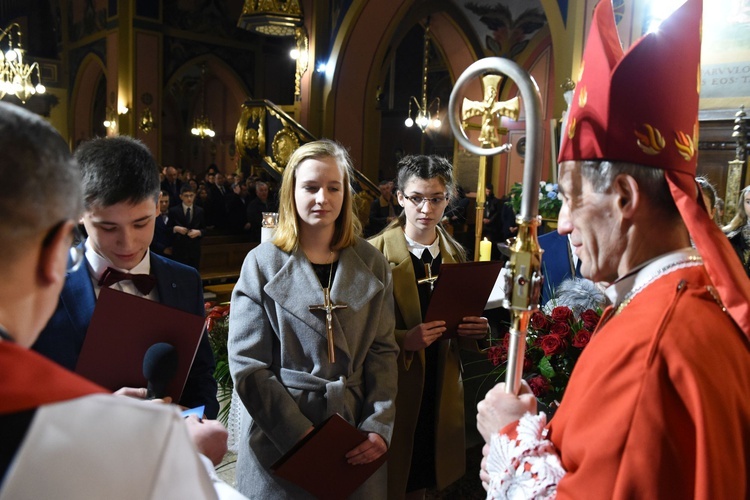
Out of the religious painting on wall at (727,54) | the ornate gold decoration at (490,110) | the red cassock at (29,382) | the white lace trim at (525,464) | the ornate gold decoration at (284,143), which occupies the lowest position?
the white lace trim at (525,464)

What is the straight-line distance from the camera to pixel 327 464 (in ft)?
5.80

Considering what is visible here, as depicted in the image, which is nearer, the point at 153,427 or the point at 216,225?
the point at 153,427

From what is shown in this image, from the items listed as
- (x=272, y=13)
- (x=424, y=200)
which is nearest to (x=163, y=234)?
(x=272, y=13)

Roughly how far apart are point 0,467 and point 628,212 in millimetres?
1013

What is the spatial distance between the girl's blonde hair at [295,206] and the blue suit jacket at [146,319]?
33 cm

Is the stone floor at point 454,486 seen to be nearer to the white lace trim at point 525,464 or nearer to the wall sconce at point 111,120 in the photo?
the white lace trim at point 525,464

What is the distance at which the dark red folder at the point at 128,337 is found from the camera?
128 centimetres

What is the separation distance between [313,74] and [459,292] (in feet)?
29.3

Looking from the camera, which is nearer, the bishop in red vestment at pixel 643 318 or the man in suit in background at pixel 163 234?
the bishop in red vestment at pixel 643 318

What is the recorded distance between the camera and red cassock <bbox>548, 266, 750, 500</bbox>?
0.91 metres

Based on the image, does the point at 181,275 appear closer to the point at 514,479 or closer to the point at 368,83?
the point at 514,479

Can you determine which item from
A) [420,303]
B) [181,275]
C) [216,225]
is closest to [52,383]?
[181,275]

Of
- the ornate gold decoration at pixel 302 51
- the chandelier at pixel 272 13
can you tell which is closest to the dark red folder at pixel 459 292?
the chandelier at pixel 272 13

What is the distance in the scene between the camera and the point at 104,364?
130 cm
